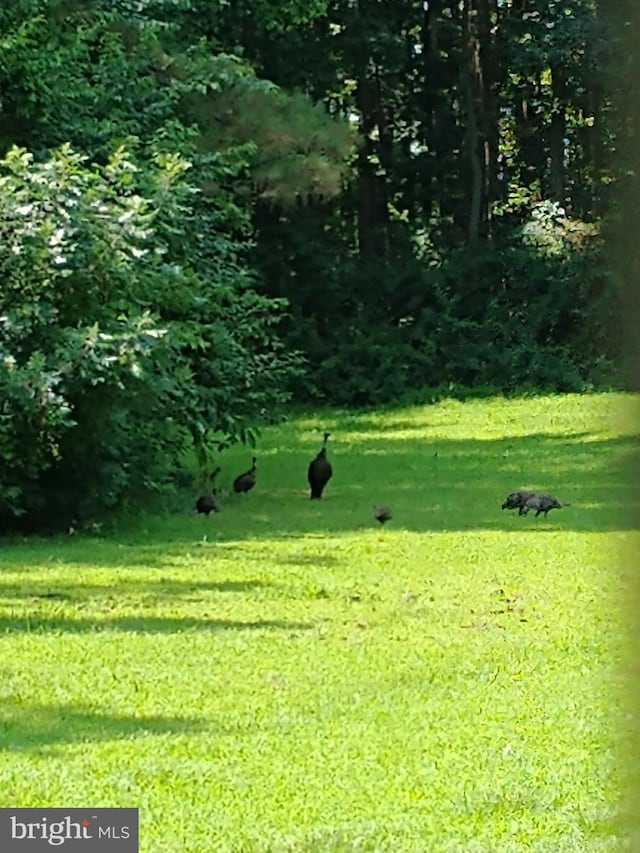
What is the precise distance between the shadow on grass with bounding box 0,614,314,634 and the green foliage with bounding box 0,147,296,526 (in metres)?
3.79

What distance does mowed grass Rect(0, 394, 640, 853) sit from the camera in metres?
5.30

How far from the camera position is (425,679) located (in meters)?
8.27

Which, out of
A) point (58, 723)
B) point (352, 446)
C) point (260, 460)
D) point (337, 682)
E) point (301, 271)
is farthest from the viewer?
point (301, 271)

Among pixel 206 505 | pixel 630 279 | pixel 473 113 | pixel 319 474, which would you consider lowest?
pixel 206 505

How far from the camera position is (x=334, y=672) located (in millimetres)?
8445

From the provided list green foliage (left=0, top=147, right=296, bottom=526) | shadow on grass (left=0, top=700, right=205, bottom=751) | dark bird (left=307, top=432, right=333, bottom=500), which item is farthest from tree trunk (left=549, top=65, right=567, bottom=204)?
dark bird (left=307, top=432, right=333, bottom=500)

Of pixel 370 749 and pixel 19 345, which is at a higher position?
pixel 19 345

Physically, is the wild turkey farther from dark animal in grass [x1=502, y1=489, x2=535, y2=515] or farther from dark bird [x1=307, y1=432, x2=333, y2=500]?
dark animal in grass [x1=502, y1=489, x2=535, y2=515]

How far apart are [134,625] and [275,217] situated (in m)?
23.0

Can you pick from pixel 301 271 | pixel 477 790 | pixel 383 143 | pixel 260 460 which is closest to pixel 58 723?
pixel 477 790

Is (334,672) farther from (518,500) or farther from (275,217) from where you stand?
(275,217)

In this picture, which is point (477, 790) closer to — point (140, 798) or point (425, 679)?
point (140, 798)

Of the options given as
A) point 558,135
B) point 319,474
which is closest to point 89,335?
point 319,474

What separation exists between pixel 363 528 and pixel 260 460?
7.45 m
